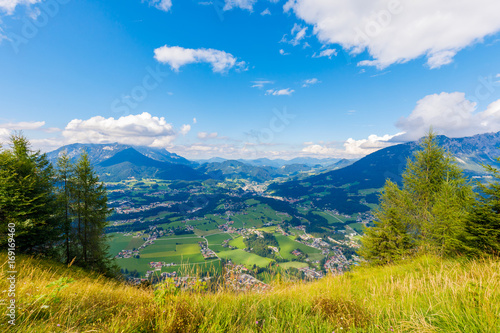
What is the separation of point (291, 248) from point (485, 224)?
7745cm

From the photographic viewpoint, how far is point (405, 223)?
14438 millimetres

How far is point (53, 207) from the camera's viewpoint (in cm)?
1341

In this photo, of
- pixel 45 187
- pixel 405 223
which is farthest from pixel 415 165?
pixel 45 187

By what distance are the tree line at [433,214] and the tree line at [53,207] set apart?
76.2 feet

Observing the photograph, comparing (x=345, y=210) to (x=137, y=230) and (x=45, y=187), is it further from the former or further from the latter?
(x=45, y=187)

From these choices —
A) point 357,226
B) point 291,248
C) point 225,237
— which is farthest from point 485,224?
point 357,226

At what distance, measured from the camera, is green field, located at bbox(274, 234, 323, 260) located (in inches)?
2724

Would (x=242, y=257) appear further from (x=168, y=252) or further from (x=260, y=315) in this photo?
(x=260, y=315)

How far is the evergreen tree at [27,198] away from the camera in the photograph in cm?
1086

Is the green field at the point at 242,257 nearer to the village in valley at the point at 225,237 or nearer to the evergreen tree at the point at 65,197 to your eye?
the village in valley at the point at 225,237

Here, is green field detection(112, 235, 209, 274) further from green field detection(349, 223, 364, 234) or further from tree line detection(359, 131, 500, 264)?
green field detection(349, 223, 364, 234)

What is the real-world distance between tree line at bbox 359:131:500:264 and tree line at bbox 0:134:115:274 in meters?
23.2

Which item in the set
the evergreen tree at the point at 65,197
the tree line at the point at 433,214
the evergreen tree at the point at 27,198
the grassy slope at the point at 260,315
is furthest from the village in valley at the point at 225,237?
the grassy slope at the point at 260,315

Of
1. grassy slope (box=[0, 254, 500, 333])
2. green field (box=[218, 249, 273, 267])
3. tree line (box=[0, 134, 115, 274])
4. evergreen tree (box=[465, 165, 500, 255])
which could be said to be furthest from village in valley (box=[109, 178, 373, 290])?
grassy slope (box=[0, 254, 500, 333])
